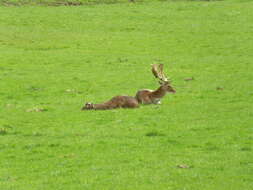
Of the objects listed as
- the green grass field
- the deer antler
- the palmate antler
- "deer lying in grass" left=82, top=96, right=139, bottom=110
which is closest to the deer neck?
the green grass field

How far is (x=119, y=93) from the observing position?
22781mm

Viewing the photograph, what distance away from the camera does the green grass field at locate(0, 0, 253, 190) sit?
42.1 feet

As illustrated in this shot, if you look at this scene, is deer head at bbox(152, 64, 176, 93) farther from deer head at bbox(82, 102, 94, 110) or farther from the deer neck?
deer head at bbox(82, 102, 94, 110)

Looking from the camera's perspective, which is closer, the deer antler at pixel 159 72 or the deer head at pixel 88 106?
the deer head at pixel 88 106

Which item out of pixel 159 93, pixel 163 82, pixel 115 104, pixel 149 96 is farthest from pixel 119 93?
pixel 115 104

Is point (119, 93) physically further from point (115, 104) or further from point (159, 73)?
point (115, 104)

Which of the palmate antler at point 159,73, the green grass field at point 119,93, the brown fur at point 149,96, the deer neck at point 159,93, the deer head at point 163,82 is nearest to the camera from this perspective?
the green grass field at point 119,93

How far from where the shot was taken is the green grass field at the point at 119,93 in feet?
42.1

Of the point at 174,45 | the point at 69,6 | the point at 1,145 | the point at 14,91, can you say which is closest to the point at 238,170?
the point at 1,145

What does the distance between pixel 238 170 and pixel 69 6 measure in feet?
126

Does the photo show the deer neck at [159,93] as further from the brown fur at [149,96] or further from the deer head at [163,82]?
the deer head at [163,82]

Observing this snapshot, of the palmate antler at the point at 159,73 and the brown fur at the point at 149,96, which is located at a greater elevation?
the palmate antler at the point at 159,73

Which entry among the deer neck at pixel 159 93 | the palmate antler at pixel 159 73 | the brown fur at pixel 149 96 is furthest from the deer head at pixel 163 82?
the brown fur at pixel 149 96

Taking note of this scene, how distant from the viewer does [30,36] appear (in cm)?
3678
